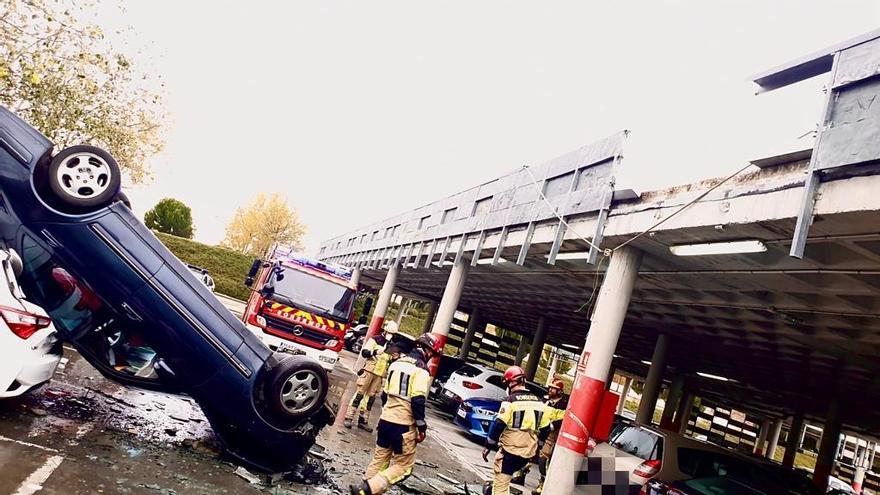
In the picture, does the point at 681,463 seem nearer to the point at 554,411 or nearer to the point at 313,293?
the point at 554,411

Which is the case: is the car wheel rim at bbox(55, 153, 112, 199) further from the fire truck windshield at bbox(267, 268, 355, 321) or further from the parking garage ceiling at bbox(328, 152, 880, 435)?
the parking garage ceiling at bbox(328, 152, 880, 435)

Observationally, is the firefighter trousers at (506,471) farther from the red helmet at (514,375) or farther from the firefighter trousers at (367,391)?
the firefighter trousers at (367,391)

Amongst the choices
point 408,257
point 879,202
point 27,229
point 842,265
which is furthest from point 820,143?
point 408,257

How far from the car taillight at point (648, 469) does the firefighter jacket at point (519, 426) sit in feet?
4.56

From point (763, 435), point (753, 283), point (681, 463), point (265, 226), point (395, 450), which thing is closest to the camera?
point (395, 450)

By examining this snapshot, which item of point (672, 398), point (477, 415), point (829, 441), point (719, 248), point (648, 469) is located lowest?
point (477, 415)

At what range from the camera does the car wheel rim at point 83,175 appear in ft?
14.9

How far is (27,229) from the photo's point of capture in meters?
4.71

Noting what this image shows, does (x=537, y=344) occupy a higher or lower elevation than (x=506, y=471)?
higher

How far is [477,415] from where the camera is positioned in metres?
11.1

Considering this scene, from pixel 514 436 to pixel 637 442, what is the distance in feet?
7.27

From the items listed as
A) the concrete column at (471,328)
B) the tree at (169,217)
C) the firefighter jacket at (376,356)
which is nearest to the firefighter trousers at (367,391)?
the firefighter jacket at (376,356)

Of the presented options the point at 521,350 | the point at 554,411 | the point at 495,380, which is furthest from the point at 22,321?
the point at 521,350

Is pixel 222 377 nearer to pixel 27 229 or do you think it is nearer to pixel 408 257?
pixel 27 229
